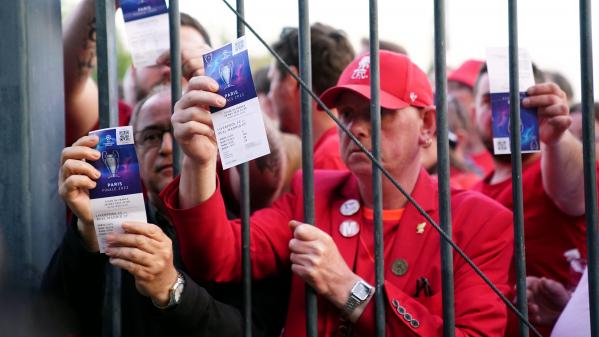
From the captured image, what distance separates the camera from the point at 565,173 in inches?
115

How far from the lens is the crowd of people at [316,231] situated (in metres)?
Answer: 2.10

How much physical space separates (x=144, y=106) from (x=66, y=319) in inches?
33.0

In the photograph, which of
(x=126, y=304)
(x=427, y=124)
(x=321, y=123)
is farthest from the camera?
(x=321, y=123)

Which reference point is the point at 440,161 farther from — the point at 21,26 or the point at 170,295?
the point at 21,26

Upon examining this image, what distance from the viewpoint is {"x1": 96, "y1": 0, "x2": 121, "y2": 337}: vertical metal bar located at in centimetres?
213

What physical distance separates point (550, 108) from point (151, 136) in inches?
50.5

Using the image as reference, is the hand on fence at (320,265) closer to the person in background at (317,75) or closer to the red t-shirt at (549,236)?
the red t-shirt at (549,236)

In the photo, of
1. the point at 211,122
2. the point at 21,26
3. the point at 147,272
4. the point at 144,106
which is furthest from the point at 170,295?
the point at 144,106

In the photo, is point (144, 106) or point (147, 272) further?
point (144, 106)

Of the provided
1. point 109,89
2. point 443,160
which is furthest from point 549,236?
point 109,89

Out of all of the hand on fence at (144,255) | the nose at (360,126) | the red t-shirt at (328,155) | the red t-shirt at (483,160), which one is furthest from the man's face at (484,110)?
the red t-shirt at (483,160)

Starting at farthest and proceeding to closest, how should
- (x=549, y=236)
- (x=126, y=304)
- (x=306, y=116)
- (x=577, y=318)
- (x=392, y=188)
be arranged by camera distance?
(x=549, y=236) < (x=392, y=188) < (x=126, y=304) < (x=577, y=318) < (x=306, y=116)

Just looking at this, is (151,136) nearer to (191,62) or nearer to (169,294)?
(191,62)

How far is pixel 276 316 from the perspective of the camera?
2.51 meters
